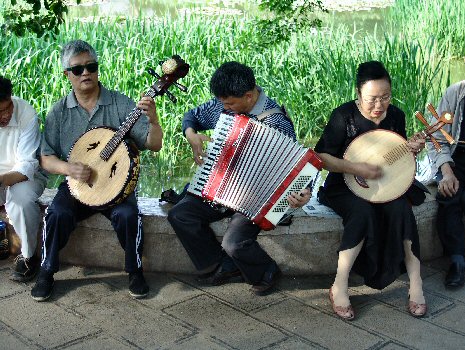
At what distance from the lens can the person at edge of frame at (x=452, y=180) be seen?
4.15 m

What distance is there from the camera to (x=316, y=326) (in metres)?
3.63

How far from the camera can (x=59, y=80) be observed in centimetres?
593

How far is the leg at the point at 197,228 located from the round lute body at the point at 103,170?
0.28 m

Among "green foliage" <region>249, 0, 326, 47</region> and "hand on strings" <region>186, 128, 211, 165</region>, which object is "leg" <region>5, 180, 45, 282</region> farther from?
"green foliage" <region>249, 0, 326, 47</region>

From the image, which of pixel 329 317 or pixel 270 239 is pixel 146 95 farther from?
pixel 329 317

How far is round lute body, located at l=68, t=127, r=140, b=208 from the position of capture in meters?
3.87

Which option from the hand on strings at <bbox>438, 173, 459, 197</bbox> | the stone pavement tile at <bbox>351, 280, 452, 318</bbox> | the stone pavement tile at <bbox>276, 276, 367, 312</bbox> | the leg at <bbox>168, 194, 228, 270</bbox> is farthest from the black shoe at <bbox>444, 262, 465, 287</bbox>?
the leg at <bbox>168, 194, 228, 270</bbox>

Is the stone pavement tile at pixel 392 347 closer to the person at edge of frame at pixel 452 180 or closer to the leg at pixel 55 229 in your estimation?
the person at edge of frame at pixel 452 180

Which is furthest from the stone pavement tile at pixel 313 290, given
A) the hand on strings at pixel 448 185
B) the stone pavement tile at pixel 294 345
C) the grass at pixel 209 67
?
the grass at pixel 209 67

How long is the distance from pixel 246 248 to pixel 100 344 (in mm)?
885

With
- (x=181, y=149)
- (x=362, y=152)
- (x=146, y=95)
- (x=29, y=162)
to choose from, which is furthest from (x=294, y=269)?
(x=181, y=149)

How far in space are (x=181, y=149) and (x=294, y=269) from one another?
2120 mm

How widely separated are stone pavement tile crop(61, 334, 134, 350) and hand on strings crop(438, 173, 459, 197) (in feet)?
6.15

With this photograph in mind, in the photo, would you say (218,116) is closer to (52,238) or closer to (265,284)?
(265,284)
